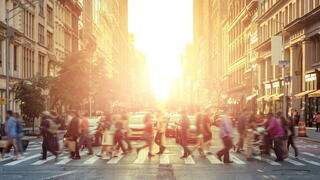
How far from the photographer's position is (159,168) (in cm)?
1723

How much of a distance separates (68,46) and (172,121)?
4100 cm

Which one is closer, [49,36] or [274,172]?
[274,172]

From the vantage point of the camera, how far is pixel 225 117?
1939 cm

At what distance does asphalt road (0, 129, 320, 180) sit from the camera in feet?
49.4

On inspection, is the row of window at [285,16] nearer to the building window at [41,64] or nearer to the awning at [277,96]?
the awning at [277,96]

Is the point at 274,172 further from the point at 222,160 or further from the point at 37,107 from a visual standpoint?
the point at 37,107

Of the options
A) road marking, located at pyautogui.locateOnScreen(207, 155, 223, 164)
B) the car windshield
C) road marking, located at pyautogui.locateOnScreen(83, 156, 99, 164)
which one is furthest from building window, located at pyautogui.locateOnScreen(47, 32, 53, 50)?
road marking, located at pyautogui.locateOnScreen(207, 155, 223, 164)

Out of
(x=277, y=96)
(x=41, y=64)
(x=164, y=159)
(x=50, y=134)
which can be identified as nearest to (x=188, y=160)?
(x=164, y=159)

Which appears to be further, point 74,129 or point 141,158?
point 141,158

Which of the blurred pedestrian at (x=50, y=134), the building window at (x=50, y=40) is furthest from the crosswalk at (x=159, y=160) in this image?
the building window at (x=50, y=40)

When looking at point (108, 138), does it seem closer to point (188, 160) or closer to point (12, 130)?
point (188, 160)

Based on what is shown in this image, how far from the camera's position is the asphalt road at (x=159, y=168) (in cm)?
1505

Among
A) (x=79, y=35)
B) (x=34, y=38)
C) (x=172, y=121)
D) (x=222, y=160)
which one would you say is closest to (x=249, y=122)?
(x=222, y=160)

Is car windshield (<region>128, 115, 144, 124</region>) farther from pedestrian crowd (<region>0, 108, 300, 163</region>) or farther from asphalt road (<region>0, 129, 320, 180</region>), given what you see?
asphalt road (<region>0, 129, 320, 180</region>)
